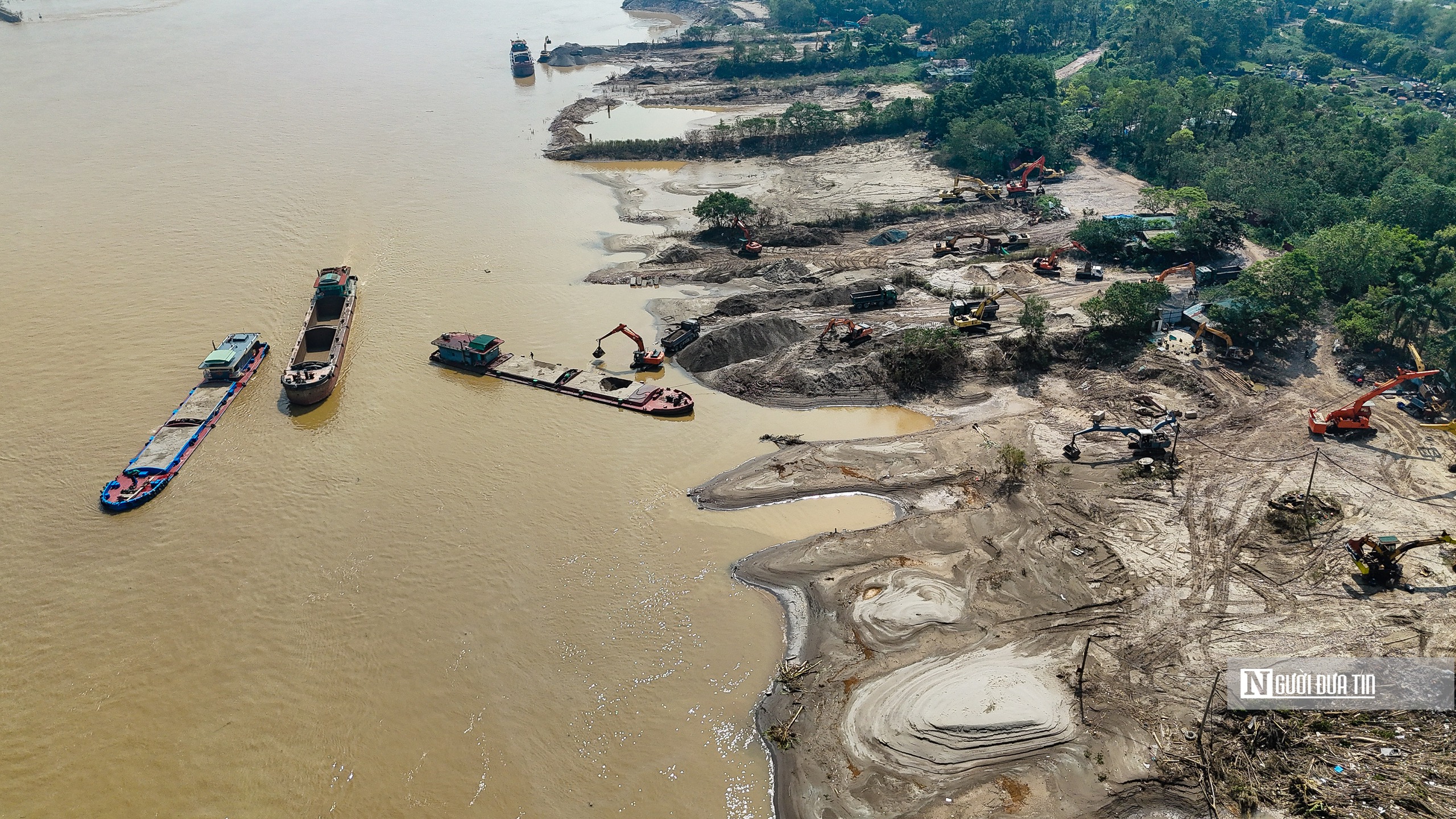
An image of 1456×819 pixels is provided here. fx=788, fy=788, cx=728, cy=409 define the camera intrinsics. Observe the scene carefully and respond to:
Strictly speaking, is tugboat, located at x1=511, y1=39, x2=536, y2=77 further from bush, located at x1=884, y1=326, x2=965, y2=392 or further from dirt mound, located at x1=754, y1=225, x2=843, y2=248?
bush, located at x1=884, y1=326, x2=965, y2=392

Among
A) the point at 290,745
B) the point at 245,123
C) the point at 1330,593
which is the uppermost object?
the point at 245,123

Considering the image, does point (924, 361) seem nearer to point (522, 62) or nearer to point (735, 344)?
point (735, 344)

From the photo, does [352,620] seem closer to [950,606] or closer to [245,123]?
[950,606]

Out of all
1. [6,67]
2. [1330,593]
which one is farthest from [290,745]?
[6,67]

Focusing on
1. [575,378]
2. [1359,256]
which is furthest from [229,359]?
[1359,256]

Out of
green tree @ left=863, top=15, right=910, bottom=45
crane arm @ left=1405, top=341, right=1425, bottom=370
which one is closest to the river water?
crane arm @ left=1405, top=341, right=1425, bottom=370

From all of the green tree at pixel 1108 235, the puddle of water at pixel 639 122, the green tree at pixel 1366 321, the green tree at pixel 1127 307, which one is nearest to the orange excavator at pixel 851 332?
the green tree at pixel 1127 307

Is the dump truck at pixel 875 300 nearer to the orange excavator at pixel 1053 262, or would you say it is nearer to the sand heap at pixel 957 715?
the orange excavator at pixel 1053 262
